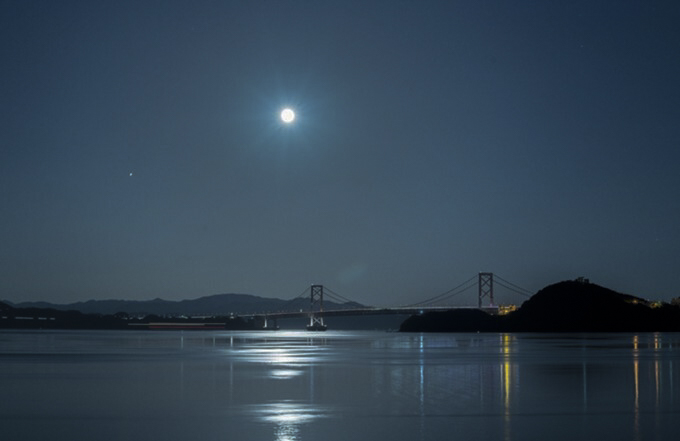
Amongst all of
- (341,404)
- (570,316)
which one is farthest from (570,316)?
(341,404)

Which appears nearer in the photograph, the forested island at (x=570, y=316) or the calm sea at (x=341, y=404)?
the calm sea at (x=341, y=404)

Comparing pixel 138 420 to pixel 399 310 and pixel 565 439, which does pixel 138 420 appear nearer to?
pixel 565 439

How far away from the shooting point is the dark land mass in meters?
140

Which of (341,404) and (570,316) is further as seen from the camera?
(570,316)

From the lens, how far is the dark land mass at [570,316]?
14025 cm

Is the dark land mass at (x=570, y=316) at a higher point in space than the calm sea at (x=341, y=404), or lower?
lower

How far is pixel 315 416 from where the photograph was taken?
519 inches

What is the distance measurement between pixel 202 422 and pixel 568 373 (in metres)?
14.1

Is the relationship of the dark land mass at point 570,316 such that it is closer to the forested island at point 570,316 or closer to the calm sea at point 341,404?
the forested island at point 570,316

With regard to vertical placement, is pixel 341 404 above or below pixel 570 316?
above

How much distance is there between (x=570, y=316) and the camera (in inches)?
5728

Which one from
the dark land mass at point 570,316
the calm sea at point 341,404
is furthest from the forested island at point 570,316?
the calm sea at point 341,404

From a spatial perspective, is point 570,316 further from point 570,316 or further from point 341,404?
point 341,404

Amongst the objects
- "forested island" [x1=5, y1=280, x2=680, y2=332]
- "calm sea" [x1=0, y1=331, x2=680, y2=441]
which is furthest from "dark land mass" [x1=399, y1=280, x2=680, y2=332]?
"calm sea" [x1=0, y1=331, x2=680, y2=441]
